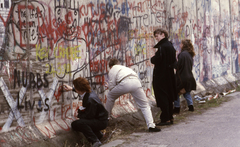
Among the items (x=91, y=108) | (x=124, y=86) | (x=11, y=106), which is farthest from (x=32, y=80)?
(x=124, y=86)

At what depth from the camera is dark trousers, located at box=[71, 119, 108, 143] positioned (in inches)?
217

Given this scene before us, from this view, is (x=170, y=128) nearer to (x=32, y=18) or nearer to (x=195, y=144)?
(x=195, y=144)

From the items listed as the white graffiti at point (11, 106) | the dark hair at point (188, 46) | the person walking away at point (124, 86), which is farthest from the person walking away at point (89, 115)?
the dark hair at point (188, 46)

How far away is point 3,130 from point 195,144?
9.20 feet

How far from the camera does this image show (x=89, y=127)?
5.54 metres

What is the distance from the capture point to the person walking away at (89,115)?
5.52 meters

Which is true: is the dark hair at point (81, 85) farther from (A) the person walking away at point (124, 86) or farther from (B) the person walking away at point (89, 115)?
(A) the person walking away at point (124, 86)

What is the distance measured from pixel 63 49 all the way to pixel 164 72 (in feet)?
6.81

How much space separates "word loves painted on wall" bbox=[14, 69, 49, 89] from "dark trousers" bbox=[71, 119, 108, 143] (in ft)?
2.63

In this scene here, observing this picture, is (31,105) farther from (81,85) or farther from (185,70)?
(185,70)

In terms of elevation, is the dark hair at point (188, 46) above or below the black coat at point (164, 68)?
above

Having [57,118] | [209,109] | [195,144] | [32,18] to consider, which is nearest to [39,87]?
[57,118]

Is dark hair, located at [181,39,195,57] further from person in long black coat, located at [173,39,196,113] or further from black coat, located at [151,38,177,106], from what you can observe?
black coat, located at [151,38,177,106]

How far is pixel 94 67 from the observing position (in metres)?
6.75
